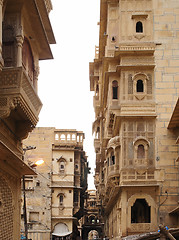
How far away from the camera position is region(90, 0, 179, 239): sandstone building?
21.2 metres

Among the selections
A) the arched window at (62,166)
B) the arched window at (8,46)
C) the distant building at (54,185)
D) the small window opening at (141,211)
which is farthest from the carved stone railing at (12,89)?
the arched window at (62,166)

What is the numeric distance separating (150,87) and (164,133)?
266 centimetres

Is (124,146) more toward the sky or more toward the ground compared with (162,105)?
more toward the ground

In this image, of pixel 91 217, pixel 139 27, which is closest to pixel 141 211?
pixel 139 27

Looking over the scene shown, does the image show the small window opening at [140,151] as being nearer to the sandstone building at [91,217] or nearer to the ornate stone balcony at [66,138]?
the ornate stone balcony at [66,138]

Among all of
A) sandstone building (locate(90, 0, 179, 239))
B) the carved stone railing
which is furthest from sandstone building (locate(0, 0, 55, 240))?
sandstone building (locate(90, 0, 179, 239))

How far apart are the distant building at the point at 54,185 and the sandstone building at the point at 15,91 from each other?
23953mm

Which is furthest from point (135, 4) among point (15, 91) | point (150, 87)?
point (15, 91)

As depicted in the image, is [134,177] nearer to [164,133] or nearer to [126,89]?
[164,133]

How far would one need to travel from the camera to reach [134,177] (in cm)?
2139

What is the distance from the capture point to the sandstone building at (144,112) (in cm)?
2116

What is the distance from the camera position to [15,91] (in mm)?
10883

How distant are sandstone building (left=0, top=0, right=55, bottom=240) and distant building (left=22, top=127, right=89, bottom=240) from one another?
23953mm

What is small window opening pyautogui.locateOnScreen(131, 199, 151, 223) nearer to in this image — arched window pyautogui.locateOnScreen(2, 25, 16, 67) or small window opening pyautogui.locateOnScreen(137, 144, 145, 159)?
small window opening pyautogui.locateOnScreen(137, 144, 145, 159)
